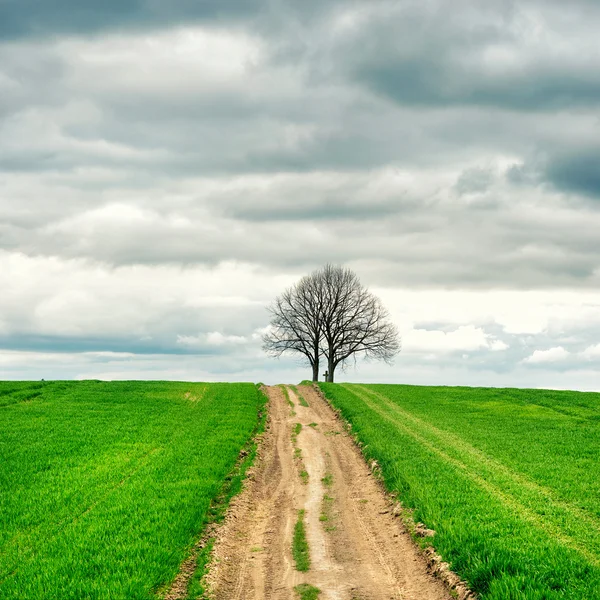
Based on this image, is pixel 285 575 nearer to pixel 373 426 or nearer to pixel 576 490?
pixel 576 490

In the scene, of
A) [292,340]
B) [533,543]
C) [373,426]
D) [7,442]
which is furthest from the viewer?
[292,340]

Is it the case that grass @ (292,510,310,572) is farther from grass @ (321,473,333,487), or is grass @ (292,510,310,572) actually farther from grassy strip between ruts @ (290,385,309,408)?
grassy strip between ruts @ (290,385,309,408)

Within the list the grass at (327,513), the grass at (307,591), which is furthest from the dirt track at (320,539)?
the grass at (307,591)

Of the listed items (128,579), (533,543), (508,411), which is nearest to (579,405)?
(508,411)

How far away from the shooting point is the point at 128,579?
10797mm

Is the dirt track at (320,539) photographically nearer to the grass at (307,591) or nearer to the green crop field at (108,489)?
the grass at (307,591)

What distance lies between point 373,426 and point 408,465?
31.3ft

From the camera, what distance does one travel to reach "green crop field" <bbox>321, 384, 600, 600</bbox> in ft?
36.1

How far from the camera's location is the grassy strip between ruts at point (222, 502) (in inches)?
444

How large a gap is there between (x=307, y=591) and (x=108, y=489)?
9.85m

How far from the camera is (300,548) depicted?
44.7 ft

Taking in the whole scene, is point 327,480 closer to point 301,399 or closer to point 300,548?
point 300,548

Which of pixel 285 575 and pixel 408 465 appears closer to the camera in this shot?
pixel 285 575

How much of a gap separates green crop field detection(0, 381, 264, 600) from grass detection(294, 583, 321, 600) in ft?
8.82
